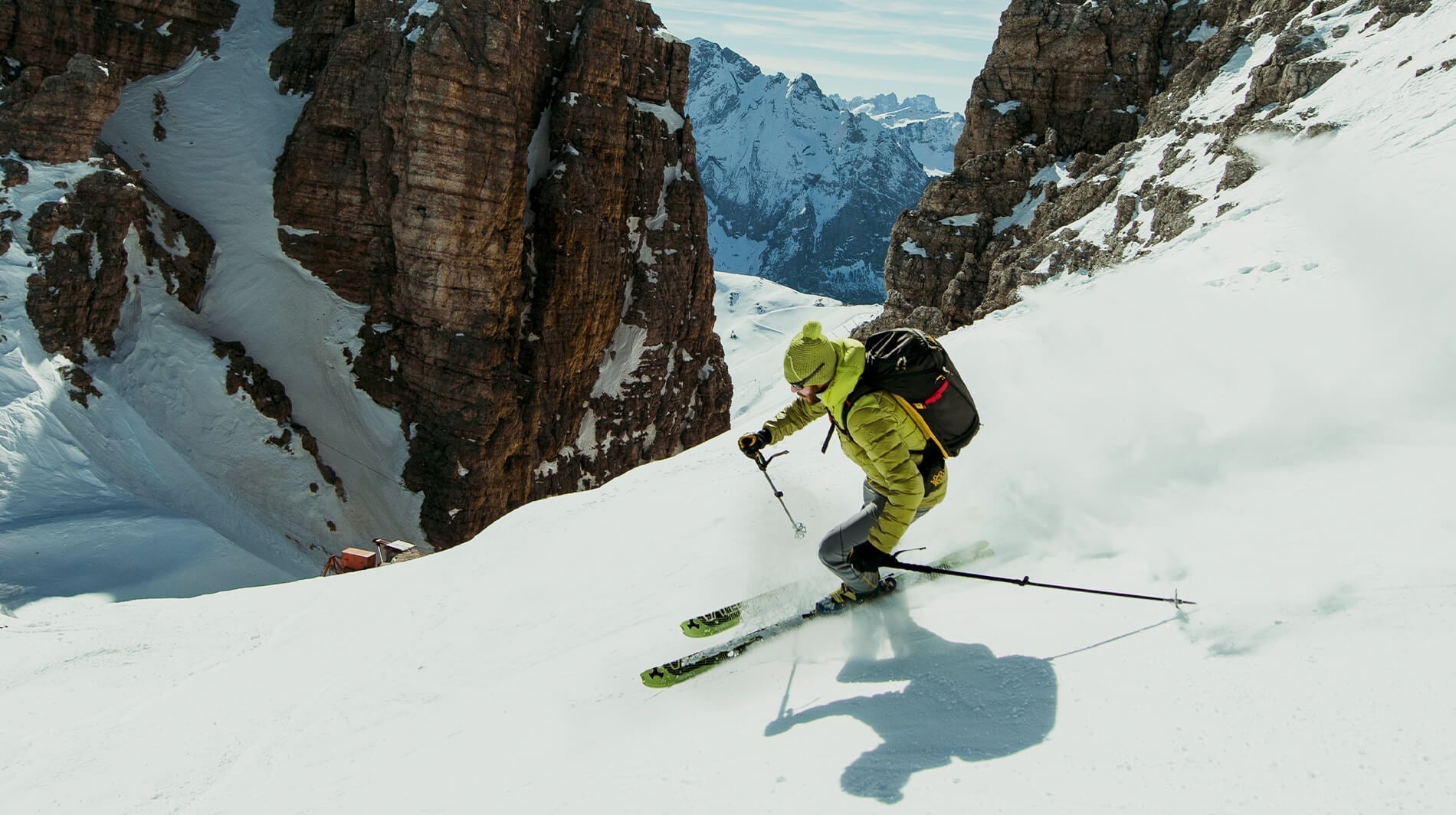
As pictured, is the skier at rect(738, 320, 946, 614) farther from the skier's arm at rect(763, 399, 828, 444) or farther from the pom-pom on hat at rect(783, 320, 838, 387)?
the skier's arm at rect(763, 399, 828, 444)

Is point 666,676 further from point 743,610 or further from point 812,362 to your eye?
point 812,362

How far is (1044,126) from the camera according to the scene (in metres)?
47.8

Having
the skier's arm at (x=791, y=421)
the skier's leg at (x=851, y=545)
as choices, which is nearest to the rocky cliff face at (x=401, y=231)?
the skier's arm at (x=791, y=421)

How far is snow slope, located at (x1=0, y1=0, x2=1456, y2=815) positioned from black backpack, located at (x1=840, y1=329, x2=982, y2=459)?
1.17m

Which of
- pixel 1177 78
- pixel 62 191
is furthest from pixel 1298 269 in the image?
pixel 62 191

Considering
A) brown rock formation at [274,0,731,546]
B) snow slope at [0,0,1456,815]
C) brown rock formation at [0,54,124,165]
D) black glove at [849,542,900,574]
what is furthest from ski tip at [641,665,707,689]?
brown rock formation at [0,54,124,165]

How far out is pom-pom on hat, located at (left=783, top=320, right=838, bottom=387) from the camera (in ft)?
18.7

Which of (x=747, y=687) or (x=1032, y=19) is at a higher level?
(x=1032, y=19)

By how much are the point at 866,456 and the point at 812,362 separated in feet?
2.99

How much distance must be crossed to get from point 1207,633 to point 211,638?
10608mm

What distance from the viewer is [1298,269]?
973cm

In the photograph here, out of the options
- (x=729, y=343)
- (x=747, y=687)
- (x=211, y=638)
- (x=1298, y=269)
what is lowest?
(x=729, y=343)

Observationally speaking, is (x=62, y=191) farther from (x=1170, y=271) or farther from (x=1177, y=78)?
(x=1177, y=78)

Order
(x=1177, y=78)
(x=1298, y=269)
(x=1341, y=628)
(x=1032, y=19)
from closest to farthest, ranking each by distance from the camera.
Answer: (x=1341, y=628) < (x=1298, y=269) < (x=1177, y=78) < (x=1032, y=19)
